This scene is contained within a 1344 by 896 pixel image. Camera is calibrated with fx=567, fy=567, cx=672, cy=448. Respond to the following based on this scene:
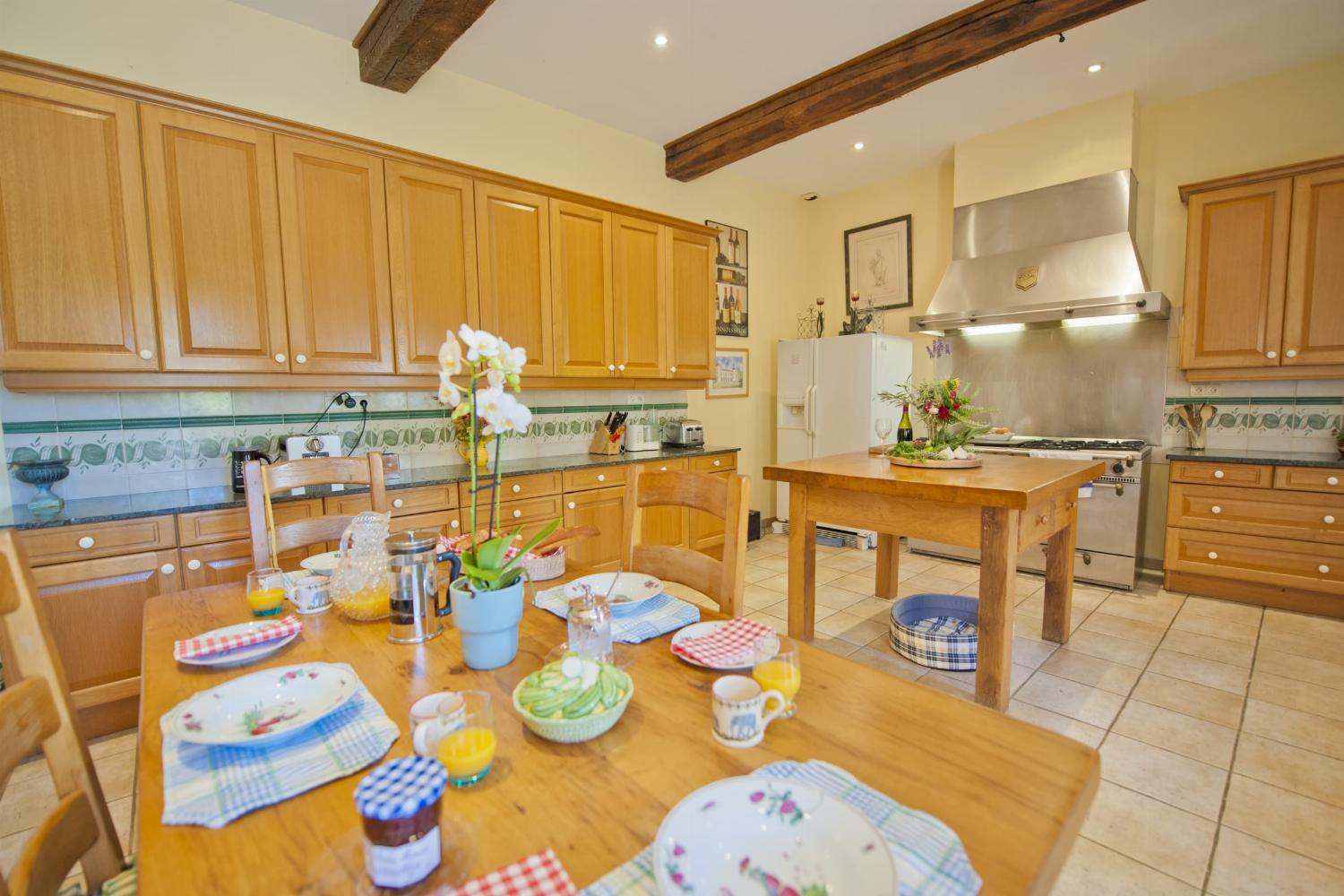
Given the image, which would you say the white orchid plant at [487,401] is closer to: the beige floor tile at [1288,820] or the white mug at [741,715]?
the white mug at [741,715]

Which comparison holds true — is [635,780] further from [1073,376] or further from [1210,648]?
[1073,376]

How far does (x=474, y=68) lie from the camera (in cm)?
310

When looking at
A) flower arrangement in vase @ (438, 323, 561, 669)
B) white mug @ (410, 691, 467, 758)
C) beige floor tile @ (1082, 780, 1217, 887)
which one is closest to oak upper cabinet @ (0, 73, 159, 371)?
flower arrangement in vase @ (438, 323, 561, 669)

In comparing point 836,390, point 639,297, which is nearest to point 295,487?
point 639,297

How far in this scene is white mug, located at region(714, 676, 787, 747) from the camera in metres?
→ 0.78

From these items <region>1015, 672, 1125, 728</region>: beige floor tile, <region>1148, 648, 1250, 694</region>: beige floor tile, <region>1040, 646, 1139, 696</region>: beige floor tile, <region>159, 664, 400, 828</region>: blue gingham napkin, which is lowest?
<region>1015, 672, 1125, 728</region>: beige floor tile

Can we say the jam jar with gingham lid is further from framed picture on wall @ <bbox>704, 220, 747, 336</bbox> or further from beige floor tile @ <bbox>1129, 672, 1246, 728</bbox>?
framed picture on wall @ <bbox>704, 220, 747, 336</bbox>

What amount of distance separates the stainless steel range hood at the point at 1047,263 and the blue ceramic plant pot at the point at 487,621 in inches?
154

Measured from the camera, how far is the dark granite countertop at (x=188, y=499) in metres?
1.96

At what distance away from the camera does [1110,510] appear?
11.3 feet

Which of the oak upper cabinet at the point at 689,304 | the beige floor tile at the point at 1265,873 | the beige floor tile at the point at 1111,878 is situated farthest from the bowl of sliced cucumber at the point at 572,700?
the oak upper cabinet at the point at 689,304

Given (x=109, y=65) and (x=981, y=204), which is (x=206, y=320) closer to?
(x=109, y=65)

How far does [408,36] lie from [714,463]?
9.29 feet

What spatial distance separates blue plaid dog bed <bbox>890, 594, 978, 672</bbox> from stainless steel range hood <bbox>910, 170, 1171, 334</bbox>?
82.3 inches
